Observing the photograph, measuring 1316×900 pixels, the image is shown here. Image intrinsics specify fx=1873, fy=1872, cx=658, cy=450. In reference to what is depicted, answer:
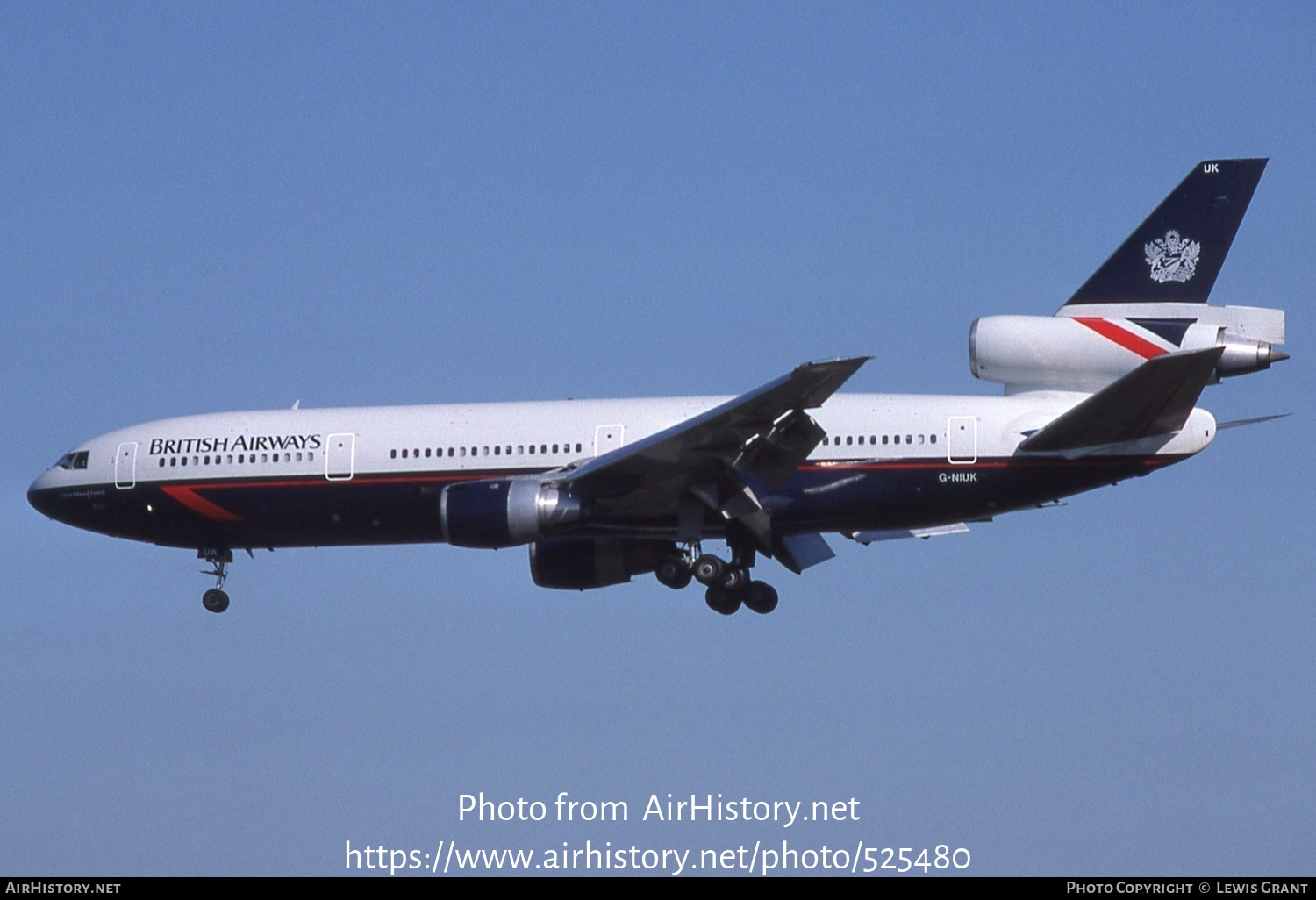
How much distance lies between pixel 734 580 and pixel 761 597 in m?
1.03

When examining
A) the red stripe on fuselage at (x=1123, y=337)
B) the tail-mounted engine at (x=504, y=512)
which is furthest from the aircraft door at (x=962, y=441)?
the tail-mounted engine at (x=504, y=512)

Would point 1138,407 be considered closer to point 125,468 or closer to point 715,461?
point 715,461

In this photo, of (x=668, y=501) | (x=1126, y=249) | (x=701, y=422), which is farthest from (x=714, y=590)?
(x=1126, y=249)

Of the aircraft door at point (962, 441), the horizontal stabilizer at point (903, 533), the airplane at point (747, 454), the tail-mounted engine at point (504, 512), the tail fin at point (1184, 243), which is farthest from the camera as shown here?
the horizontal stabilizer at point (903, 533)

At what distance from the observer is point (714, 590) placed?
32500mm

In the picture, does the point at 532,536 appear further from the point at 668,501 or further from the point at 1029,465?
the point at 1029,465

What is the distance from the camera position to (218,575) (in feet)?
114

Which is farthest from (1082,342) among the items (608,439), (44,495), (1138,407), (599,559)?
(44,495)

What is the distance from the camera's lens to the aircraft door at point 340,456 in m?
32.9

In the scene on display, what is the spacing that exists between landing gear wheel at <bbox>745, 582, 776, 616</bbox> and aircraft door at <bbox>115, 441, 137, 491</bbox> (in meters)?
11.5

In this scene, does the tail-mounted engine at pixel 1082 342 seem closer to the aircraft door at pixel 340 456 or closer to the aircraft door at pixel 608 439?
the aircraft door at pixel 608 439

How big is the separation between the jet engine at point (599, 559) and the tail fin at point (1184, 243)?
8426mm
